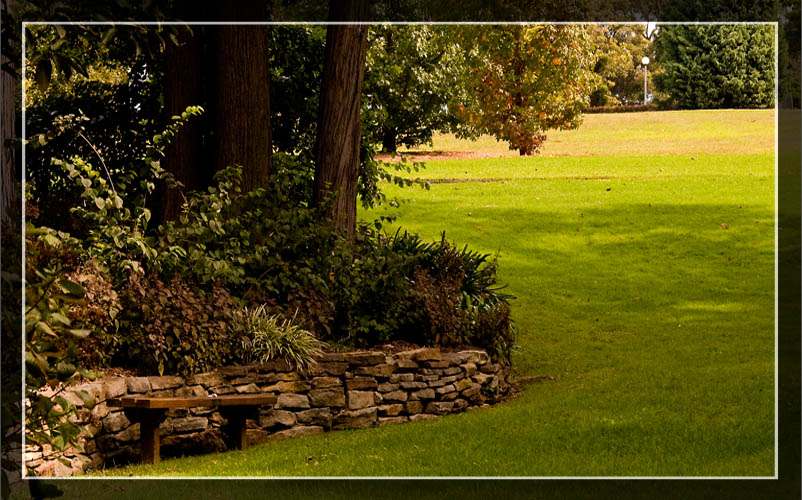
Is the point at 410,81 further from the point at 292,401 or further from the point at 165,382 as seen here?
the point at 165,382

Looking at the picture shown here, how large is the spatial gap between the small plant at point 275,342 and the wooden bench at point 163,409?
0.41m

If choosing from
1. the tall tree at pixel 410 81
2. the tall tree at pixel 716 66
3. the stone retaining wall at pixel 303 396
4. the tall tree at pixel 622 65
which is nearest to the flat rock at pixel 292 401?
the stone retaining wall at pixel 303 396

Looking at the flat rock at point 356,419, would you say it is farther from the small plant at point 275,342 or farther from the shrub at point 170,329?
the shrub at point 170,329

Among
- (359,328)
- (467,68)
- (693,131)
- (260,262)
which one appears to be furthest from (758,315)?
(260,262)

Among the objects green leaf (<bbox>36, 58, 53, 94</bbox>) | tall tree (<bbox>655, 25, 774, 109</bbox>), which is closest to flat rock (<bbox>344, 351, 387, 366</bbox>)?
tall tree (<bbox>655, 25, 774, 109</bbox>)

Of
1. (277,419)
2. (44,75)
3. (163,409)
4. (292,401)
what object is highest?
(44,75)

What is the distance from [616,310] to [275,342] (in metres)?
5.63

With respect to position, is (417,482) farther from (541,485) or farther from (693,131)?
(693,131)

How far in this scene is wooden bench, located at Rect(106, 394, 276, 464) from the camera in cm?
656

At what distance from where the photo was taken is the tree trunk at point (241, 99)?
884 centimetres

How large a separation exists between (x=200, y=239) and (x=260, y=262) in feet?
1.81

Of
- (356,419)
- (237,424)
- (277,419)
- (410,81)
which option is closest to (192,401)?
(237,424)

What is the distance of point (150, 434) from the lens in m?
6.69

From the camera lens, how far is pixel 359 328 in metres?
8.11
